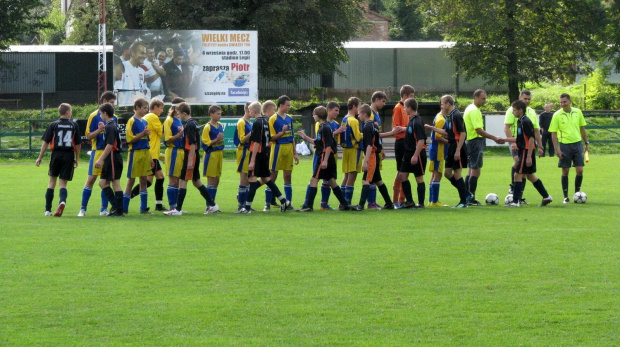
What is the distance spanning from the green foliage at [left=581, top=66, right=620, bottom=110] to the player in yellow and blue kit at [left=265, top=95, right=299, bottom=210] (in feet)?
130

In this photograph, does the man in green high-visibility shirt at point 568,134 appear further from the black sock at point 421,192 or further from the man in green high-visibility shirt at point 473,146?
the black sock at point 421,192

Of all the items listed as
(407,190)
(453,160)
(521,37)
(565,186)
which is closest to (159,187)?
(407,190)

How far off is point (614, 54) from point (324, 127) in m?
42.2

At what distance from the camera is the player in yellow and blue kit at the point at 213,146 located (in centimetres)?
1506

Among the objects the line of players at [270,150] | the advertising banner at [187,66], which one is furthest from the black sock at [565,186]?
the advertising banner at [187,66]

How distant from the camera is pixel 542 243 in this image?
11.0 m

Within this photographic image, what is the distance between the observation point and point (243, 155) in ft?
50.0

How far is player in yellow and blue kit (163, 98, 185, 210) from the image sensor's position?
14691mm

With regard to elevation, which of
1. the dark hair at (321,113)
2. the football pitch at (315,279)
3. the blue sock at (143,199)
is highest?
the dark hair at (321,113)

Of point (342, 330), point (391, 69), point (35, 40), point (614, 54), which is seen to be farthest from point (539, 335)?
point (35, 40)

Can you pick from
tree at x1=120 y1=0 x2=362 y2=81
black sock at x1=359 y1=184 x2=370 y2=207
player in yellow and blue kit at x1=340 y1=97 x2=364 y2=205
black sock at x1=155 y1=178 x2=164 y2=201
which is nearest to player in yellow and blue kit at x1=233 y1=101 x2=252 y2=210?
black sock at x1=155 y1=178 x2=164 y2=201

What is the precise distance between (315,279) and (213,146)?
6884 mm

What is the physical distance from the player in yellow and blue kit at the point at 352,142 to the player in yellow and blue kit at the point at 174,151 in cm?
265

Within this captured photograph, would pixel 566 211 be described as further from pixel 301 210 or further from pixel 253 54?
pixel 253 54
